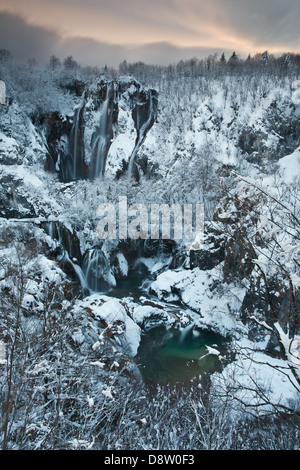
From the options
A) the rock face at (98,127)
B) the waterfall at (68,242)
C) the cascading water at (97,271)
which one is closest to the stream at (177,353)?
the cascading water at (97,271)

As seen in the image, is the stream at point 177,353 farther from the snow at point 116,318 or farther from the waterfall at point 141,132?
the waterfall at point 141,132

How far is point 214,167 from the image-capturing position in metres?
34.1

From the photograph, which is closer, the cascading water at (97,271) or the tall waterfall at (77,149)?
the cascading water at (97,271)

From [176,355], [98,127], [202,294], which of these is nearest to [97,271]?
[202,294]

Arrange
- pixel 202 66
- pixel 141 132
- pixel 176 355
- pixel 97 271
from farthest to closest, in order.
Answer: pixel 202 66 → pixel 141 132 → pixel 97 271 → pixel 176 355

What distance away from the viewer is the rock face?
45656mm

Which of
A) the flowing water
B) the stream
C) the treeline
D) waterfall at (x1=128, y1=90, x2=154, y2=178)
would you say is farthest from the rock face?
the flowing water

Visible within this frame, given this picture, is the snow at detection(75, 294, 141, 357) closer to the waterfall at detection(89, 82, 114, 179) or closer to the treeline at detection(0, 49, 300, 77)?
the waterfall at detection(89, 82, 114, 179)

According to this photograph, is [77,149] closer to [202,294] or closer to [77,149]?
[77,149]

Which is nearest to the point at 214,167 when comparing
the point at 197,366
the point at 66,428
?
the point at 197,366

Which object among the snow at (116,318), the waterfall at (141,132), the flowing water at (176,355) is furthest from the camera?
the waterfall at (141,132)

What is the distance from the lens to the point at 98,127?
155 ft

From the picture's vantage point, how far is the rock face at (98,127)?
150 ft
